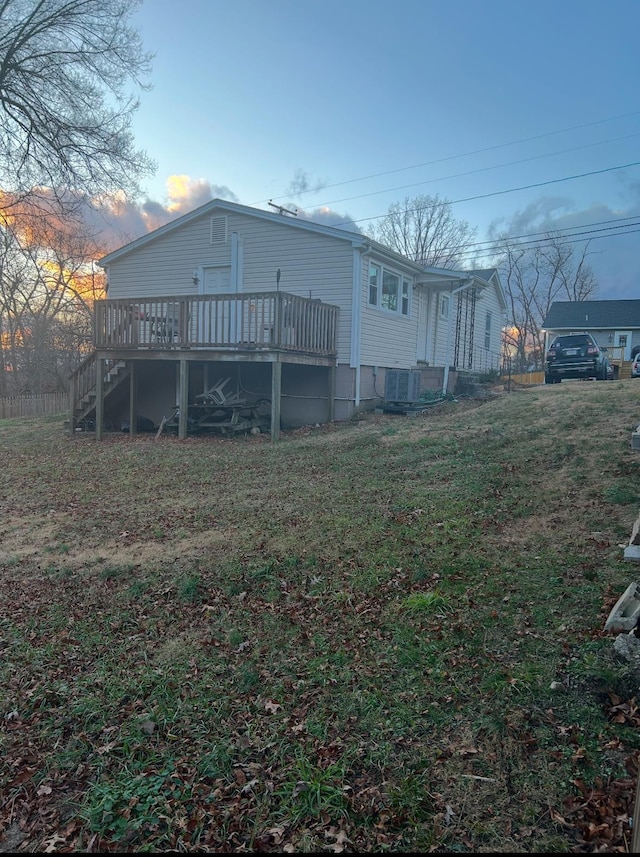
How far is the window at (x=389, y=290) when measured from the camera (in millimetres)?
15234

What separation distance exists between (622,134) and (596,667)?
2286cm

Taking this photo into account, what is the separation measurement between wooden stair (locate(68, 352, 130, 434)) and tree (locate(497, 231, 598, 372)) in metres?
36.1

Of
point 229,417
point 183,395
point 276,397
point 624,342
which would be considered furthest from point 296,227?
point 624,342

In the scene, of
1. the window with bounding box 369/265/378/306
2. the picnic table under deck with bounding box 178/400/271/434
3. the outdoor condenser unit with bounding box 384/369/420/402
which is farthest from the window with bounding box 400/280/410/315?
the picnic table under deck with bounding box 178/400/271/434

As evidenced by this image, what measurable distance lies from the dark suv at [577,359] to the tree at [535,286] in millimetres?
25915

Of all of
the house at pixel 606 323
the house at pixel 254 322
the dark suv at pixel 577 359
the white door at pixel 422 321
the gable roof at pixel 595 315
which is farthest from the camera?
the gable roof at pixel 595 315

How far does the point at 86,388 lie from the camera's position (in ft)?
47.0

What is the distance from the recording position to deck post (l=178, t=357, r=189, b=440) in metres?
13.0

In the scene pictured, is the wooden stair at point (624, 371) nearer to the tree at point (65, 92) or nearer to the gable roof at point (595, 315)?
the gable roof at point (595, 315)

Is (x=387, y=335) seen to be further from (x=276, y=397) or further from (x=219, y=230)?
(x=219, y=230)

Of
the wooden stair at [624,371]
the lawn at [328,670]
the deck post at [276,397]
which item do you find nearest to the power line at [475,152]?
the deck post at [276,397]

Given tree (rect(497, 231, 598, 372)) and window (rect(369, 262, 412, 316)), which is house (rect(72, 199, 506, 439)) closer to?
window (rect(369, 262, 412, 316))

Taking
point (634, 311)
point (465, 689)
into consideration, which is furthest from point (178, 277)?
point (634, 311)

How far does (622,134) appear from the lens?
20094 mm
